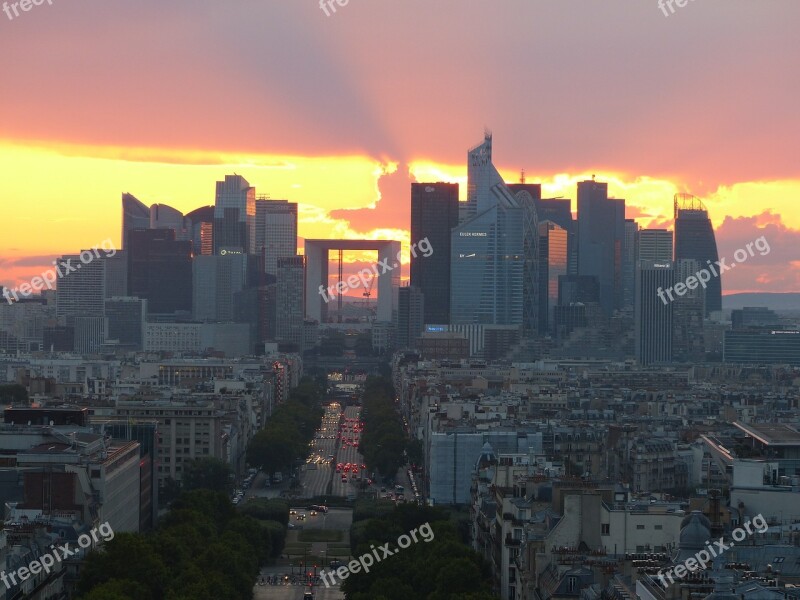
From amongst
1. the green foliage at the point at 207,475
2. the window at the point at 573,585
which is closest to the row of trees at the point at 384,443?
the green foliage at the point at 207,475

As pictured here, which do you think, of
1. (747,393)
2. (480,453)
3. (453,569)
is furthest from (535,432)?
(747,393)

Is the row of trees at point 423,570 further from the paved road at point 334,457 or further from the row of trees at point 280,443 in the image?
the row of trees at point 280,443

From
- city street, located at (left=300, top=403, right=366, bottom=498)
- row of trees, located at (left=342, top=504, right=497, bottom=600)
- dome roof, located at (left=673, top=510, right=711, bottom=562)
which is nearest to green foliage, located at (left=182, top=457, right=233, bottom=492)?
city street, located at (left=300, top=403, right=366, bottom=498)

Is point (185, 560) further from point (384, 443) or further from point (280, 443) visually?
point (280, 443)

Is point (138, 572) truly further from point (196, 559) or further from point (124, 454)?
point (124, 454)

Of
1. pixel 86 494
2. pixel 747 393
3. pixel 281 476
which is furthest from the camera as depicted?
pixel 747 393

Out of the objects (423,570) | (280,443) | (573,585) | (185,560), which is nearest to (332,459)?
(280,443)
